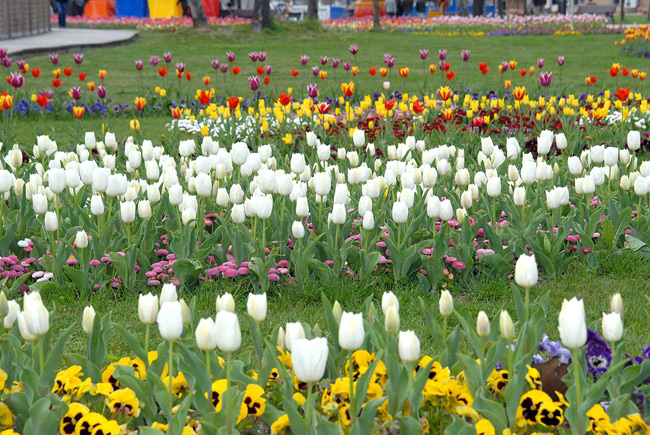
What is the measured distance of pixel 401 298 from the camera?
4.19 metres

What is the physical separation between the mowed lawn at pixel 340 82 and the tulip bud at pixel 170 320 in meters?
1.41

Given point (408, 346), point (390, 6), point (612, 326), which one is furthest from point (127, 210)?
point (390, 6)

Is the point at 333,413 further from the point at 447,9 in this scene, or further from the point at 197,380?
the point at 447,9

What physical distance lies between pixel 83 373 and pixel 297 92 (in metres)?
9.79

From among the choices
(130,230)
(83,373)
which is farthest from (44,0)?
(83,373)

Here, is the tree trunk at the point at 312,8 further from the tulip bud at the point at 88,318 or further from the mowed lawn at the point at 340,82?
the tulip bud at the point at 88,318

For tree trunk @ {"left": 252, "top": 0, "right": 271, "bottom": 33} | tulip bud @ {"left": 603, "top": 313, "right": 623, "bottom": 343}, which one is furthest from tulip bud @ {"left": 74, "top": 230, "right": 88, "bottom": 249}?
tree trunk @ {"left": 252, "top": 0, "right": 271, "bottom": 33}

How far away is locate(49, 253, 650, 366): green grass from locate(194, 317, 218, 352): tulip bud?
1.49 m

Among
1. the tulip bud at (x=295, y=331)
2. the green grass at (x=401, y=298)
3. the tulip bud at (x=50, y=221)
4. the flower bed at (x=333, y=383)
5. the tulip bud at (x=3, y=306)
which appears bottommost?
the green grass at (x=401, y=298)

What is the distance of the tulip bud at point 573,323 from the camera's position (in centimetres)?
212

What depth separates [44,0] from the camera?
81.4 feet

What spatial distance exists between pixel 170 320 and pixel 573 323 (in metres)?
1.04

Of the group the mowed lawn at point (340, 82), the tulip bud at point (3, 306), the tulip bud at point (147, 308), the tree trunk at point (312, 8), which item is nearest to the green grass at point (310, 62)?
the mowed lawn at point (340, 82)

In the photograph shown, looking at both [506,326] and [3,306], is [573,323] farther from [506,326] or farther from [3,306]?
[3,306]
